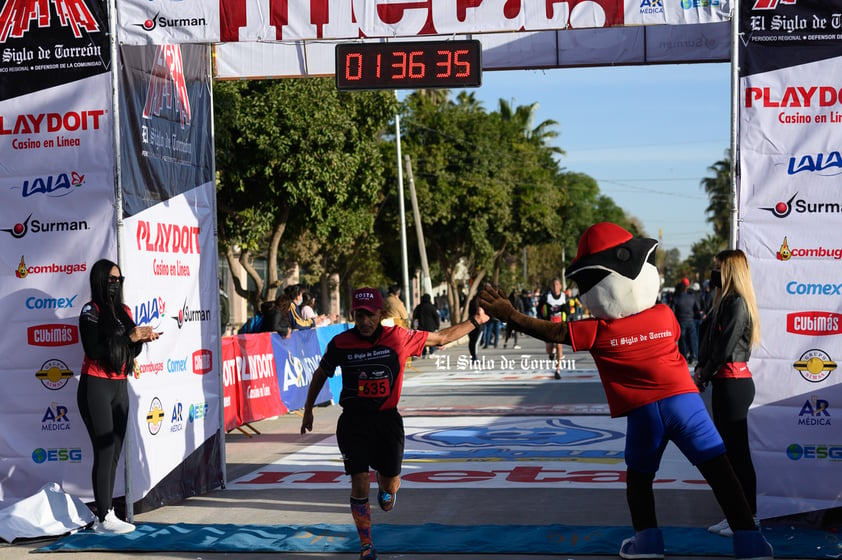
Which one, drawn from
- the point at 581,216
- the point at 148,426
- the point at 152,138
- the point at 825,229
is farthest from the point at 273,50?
the point at 581,216

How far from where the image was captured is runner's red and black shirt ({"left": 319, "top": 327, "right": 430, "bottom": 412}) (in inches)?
276

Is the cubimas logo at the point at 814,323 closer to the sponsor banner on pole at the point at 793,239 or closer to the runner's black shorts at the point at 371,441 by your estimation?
the sponsor banner on pole at the point at 793,239

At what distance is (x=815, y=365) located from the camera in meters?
7.94

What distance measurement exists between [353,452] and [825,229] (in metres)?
3.89

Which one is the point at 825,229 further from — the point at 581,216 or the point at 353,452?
the point at 581,216

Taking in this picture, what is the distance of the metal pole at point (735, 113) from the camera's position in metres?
7.95

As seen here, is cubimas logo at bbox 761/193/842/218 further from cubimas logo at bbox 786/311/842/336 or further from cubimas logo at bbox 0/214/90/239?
cubimas logo at bbox 0/214/90/239

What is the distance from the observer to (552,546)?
24.4 ft

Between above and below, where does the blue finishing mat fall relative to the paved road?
above

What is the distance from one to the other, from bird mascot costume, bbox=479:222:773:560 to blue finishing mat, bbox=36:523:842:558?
33.6 inches

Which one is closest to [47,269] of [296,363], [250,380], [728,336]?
[728,336]

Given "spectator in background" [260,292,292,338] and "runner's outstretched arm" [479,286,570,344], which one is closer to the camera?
"runner's outstretched arm" [479,286,570,344]

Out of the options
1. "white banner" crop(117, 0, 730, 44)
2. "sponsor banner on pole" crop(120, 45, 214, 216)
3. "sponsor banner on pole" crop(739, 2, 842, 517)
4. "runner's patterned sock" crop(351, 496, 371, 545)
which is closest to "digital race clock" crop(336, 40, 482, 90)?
"white banner" crop(117, 0, 730, 44)

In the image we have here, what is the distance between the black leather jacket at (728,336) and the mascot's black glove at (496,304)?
74.8 inches
